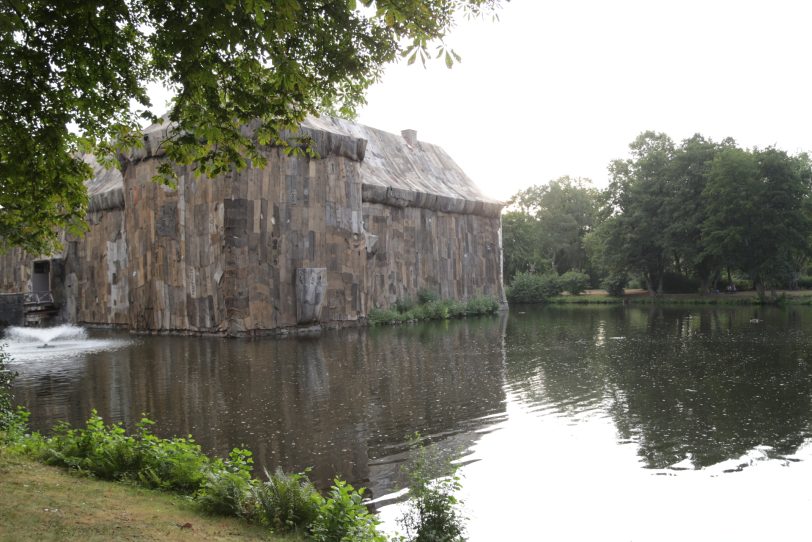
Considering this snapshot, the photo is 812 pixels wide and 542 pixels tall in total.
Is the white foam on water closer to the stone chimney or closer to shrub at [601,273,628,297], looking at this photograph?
the stone chimney

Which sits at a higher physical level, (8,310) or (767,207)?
(767,207)

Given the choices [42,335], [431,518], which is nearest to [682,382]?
[431,518]

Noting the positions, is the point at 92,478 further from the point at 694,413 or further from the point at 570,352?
the point at 570,352

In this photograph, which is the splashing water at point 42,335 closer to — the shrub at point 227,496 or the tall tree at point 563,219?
the shrub at point 227,496

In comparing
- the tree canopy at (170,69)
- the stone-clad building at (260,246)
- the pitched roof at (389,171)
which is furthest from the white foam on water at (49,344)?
the tree canopy at (170,69)

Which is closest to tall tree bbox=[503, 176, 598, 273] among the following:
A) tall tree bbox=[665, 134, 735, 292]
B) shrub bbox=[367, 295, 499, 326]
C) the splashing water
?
tall tree bbox=[665, 134, 735, 292]

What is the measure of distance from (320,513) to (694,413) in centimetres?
658

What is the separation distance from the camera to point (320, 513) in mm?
4832

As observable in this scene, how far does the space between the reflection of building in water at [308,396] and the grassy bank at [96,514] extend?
195 cm

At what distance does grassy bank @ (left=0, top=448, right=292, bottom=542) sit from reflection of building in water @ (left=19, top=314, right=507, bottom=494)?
1946mm

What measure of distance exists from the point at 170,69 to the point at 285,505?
14.3 ft

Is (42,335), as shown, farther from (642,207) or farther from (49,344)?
(642,207)

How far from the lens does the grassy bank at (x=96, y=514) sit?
4227mm

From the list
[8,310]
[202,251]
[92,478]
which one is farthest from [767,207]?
[92,478]
